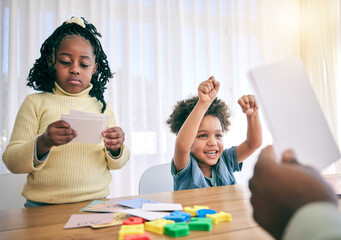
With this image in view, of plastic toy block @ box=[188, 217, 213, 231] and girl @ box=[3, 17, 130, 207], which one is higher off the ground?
girl @ box=[3, 17, 130, 207]

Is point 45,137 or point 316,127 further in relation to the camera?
point 45,137

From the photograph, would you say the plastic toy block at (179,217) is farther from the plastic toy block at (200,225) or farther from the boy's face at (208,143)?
the boy's face at (208,143)

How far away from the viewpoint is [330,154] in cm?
43

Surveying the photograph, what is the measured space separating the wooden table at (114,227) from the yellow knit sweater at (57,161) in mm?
224

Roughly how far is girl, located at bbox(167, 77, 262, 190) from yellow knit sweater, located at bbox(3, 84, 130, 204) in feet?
0.85

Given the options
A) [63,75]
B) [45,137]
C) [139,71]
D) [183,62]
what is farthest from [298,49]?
[45,137]

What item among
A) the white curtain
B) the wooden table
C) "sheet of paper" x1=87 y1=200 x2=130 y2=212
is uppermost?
the white curtain

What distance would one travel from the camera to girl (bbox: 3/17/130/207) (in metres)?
1.03

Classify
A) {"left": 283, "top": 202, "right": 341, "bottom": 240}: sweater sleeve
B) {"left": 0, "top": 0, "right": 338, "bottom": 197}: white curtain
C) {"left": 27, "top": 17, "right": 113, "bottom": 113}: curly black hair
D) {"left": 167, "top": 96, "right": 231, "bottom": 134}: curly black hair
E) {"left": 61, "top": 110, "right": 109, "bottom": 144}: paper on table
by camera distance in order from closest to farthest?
{"left": 283, "top": 202, "right": 341, "bottom": 240}: sweater sleeve < {"left": 61, "top": 110, "right": 109, "bottom": 144}: paper on table < {"left": 27, "top": 17, "right": 113, "bottom": 113}: curly black hair < {"left": 167, "top": 96, "right": 231, "bottom": 134}: curly black hair < {"left": 0, "top": 0, "right": 338, "bottom": 197}: white curtain

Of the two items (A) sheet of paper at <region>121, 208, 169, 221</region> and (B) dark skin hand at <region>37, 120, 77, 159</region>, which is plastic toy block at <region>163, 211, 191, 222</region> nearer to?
(A) sheet of paper at <region>121, 208, 169, 221</region>

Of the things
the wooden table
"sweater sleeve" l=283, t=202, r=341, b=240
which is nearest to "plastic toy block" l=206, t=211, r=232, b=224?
the wooden table

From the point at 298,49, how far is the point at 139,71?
1901 millimetres

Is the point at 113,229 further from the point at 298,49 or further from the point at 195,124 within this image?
the point at 298,49

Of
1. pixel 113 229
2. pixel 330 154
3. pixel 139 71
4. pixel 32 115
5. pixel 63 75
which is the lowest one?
pixel 113 229
